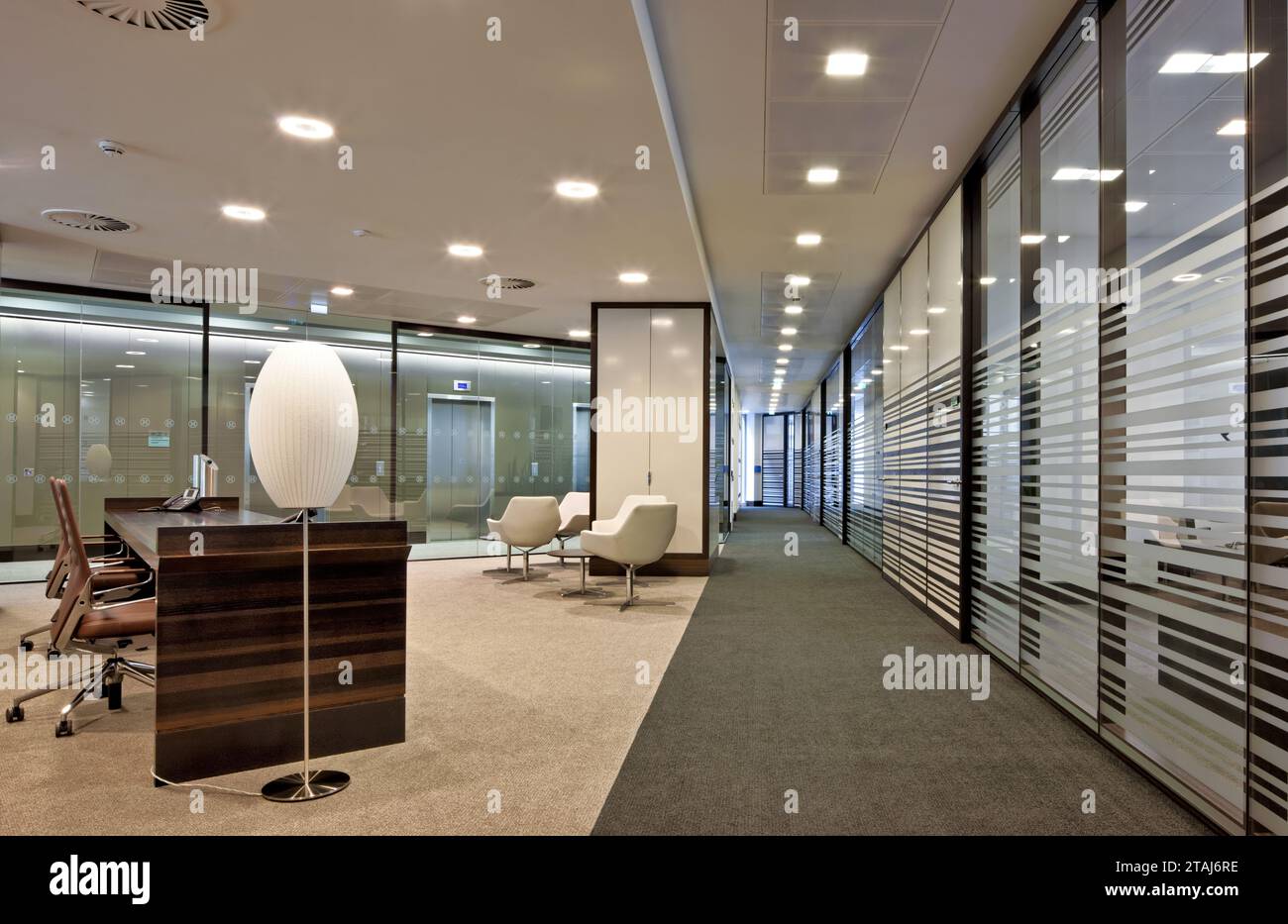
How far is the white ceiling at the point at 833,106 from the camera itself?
332 centimetres

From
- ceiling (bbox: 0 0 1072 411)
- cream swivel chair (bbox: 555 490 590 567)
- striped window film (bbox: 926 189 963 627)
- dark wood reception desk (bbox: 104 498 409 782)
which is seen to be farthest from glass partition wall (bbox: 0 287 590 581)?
dark wood reception desk (bbox: 104 498 409 782)

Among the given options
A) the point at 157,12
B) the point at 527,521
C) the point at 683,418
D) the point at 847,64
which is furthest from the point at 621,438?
the point at 157,12

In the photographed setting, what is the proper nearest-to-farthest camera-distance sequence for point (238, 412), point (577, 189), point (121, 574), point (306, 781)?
point (306, 781) → point (121, 574) → point (577, 189) → point (238, 412)

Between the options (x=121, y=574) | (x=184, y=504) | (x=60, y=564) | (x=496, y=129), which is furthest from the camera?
(x=184, y=504)

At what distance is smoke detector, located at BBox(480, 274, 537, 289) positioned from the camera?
7156 mm

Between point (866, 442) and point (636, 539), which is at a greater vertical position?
point (866, 442)

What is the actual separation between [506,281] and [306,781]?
562cm

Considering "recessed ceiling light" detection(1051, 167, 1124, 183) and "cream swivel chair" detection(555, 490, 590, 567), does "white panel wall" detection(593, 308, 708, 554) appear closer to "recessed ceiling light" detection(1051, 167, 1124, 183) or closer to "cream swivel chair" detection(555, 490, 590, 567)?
"cream swivel chair" detection(555, 490, 590, 567)

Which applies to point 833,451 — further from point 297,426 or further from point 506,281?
point 297,426

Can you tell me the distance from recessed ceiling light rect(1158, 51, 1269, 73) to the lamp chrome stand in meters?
3.18

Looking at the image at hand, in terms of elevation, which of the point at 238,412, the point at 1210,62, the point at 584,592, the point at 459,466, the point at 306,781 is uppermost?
the point at 1210,62

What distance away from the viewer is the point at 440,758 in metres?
2.83

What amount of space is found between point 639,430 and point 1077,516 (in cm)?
539
